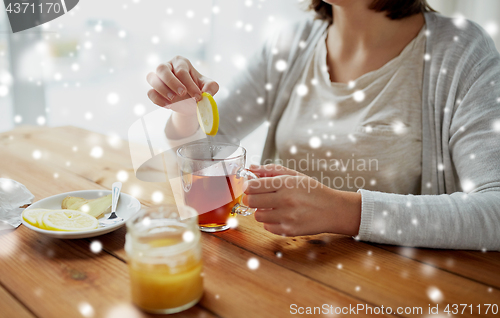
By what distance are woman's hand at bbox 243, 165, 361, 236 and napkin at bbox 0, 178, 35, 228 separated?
1.59 ft

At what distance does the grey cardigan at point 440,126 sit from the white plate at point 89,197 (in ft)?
1.51

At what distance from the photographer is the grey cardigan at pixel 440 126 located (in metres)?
0.74

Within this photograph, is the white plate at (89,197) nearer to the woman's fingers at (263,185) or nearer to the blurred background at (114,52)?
the woman's fingers at (263,185)

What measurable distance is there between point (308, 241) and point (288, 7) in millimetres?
1973

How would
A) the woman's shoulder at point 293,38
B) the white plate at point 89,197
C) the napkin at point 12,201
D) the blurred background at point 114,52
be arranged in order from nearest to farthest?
the white plate at point 89,197, the napkin at point 12,201, the woman's shoulder at point 293,38, the blurred background at point 114,52

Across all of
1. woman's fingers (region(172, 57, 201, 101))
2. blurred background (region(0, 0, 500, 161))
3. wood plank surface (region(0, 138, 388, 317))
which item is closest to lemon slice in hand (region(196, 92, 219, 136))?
woman's fingers (region(172, 57, 201, 101))

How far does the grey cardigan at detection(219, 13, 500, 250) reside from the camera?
736 millimetres

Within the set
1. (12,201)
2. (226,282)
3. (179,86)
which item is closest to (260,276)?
(226,282)

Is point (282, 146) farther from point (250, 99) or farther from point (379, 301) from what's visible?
point (379, 301)

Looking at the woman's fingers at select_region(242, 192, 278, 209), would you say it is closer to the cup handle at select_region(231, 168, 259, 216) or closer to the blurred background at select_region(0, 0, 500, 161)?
the cup handle at select_region(231, 168, 259, 216)

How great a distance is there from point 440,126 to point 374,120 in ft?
0.55

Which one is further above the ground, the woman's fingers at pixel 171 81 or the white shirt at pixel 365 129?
the woman's fingers at pixel 171 81

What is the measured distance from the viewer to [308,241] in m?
0.76

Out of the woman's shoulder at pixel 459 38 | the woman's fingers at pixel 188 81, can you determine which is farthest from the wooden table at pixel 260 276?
the woman's shoulder at pixel 459 38
